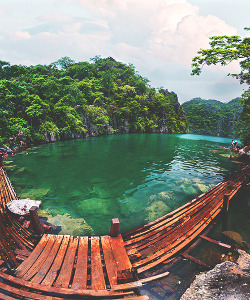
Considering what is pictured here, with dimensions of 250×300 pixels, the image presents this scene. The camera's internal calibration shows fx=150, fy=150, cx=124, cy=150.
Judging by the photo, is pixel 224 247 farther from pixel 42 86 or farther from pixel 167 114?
pixel 167 114

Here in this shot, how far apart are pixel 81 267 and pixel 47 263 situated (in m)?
0.94

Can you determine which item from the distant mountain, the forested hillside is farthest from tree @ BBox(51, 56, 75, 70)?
the distant mountain

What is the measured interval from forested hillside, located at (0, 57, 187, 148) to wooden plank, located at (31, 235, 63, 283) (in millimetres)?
18965

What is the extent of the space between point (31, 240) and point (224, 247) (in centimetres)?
712

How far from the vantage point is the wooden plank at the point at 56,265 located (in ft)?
11.6

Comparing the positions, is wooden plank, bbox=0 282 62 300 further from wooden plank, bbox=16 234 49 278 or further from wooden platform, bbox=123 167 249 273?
wooden platform, bbox=123 167 249 273

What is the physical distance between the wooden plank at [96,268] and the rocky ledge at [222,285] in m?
2.07

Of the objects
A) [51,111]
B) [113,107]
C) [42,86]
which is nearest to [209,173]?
[51,111]

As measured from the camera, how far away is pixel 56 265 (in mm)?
4031

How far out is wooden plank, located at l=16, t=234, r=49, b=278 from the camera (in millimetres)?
3722

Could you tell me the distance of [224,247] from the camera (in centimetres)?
584

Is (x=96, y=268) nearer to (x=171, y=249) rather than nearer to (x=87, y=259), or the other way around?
(x=87, y=259)

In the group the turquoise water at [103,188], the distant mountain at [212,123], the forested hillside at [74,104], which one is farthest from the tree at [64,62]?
the distant mountain at [212,123]

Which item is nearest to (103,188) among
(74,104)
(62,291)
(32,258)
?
(32,258)
